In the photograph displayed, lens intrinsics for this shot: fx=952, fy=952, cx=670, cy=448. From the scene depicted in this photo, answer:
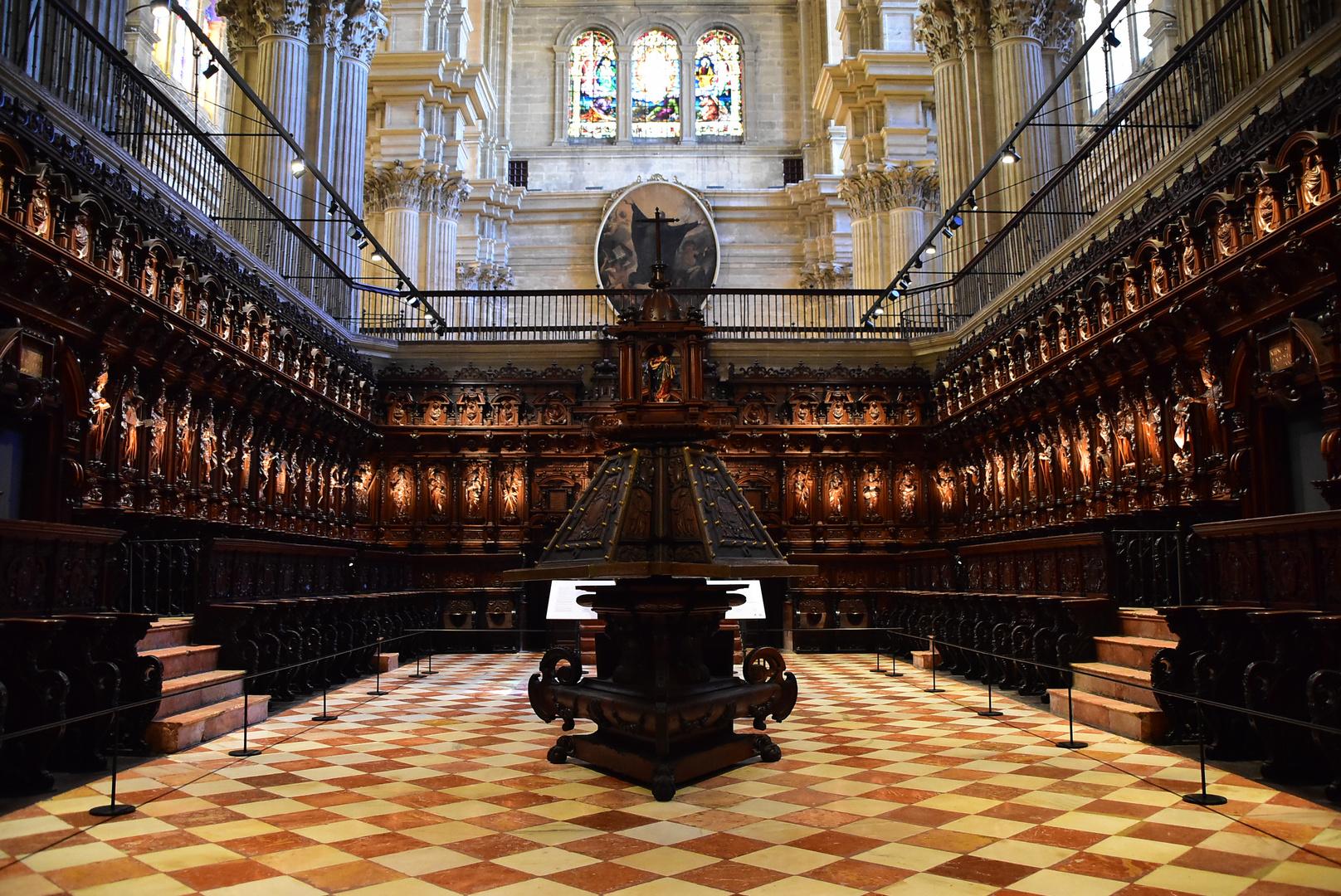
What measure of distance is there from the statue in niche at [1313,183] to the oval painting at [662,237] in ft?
77.3

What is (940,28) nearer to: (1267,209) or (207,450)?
(1267,209)

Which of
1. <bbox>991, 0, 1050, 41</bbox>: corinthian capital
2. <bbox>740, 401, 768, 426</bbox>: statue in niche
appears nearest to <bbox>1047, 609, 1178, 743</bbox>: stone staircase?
<bbox>740, 401, 768, 426</bbox>: statue in niche

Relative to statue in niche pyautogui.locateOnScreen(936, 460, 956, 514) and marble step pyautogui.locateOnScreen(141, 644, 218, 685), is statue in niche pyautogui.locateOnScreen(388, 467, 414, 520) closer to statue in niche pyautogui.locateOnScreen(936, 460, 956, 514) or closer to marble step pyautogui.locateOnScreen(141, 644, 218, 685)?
marble step pyautogui.locateOnScreen(141, 644, 218, 685)

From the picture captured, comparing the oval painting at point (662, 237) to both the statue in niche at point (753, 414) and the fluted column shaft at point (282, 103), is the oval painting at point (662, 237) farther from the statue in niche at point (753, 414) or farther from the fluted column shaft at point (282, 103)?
the fluted column shaft at point (282, 103)

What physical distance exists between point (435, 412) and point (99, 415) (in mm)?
7271

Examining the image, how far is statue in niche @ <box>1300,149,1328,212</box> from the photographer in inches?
223

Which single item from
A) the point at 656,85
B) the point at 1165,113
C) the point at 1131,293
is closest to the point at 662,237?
the point at 656,85

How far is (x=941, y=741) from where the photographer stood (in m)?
5.71

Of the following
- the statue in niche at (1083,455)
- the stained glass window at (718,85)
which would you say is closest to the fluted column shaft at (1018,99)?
the statue in niche at (1083,455)

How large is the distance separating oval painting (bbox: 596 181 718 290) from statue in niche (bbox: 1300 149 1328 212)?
2356 centimetres

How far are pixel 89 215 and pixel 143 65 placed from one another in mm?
12918

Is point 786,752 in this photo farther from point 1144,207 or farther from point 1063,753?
point 1144,207

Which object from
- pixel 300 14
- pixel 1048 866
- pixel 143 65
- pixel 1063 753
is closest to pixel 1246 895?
pixel 1048 866

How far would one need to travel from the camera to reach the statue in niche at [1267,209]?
6.13m
